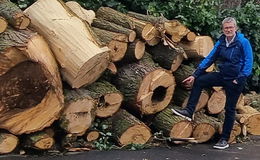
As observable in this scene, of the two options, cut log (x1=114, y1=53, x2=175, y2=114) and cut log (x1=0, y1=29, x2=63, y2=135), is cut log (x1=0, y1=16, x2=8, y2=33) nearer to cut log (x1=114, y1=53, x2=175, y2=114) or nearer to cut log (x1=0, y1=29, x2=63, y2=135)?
cut log (x1=0, y1=29, x2=63, y2=135)

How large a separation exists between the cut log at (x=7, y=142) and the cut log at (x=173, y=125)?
2.06 metres

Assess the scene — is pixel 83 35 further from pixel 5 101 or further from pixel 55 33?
pixel 5 101

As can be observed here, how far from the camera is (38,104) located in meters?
5.90

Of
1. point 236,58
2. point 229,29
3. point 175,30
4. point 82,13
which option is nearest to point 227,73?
point 236,58

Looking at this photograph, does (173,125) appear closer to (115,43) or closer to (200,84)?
(200,84)

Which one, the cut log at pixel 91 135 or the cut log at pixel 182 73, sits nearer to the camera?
the cut log at pixel 91 135

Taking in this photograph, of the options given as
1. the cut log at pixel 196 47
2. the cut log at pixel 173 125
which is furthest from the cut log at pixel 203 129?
the cut log at pixel 196 47

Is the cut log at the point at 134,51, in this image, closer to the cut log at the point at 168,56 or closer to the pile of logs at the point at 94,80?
the pile of logs at the point at 94,80

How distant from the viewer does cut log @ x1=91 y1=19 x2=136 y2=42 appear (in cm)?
677

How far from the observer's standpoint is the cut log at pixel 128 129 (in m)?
6.54

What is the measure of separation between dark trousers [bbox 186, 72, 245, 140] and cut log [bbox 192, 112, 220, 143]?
0.66ft

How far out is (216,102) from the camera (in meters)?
7.42

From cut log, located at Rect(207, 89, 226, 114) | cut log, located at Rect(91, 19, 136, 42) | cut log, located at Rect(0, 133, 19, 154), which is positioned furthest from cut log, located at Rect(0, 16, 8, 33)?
cut log, located at Rect(207, 89, 226, 114)

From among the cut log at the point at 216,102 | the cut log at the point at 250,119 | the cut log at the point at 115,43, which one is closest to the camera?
the cut log at the point at 115,43
